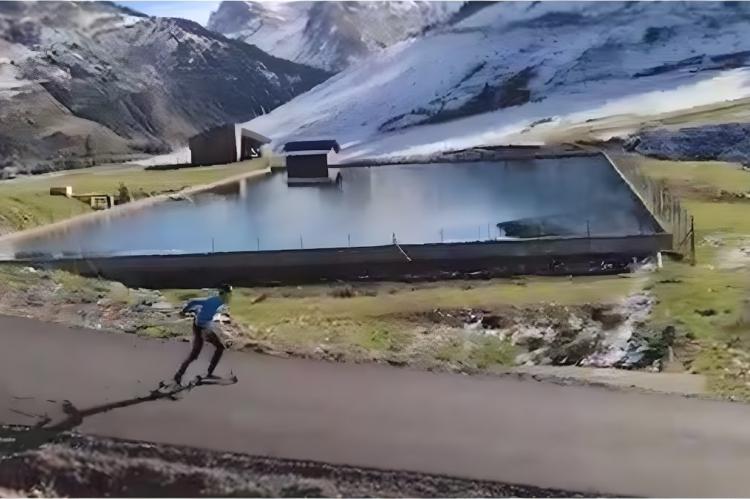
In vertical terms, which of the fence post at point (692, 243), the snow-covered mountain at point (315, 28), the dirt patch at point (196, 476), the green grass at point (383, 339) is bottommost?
the dirt patch at point (196, 476)

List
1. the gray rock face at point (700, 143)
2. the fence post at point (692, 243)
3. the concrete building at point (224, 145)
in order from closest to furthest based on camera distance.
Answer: the fence post at point (692, 243)
the concrete building at point (224, 145)
the gray rock face at point (700, 143)

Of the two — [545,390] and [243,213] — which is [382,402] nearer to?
[545,390]

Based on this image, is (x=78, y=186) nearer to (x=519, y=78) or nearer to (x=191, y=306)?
(x=191, y=306)

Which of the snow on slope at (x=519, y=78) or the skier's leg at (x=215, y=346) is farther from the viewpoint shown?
the snow on slope at (x=519, y=78)

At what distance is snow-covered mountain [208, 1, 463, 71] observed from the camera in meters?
5.03

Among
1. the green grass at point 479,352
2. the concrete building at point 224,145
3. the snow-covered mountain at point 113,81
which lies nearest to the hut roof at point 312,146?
the concrete building at point 224,145

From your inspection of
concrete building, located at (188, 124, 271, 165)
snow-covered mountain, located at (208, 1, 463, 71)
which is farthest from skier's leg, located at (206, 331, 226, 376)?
snow-covered mountain, located at (208, 1, 463, 71)

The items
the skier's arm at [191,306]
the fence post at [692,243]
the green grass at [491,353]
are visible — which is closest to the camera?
the green grass at [491,353]

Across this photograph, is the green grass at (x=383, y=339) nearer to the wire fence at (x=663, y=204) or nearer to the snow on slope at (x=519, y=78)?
the wire fence at (x=663, y=204)

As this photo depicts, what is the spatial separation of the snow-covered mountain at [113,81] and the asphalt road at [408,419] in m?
1.33

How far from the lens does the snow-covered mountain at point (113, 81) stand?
463 cm

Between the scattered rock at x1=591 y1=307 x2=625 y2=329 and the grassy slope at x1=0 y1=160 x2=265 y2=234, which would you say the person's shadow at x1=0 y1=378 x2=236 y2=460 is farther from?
the scattered rock at x1=591 y1=307 x2=625 y2=329

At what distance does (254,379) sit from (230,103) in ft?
6.16

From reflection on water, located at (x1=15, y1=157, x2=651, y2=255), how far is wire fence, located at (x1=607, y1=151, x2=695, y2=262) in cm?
9
